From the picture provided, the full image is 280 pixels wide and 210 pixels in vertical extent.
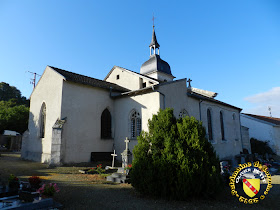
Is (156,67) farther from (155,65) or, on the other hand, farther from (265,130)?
(265,130)

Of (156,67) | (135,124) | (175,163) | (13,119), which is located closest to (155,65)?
(156,67)

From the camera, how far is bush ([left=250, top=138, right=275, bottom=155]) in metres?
23.6

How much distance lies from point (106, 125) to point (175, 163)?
1068 cm

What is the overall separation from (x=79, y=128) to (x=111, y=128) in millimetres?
2976

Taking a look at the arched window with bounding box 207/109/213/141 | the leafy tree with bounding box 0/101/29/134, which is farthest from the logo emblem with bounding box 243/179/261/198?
the leafy tree with bounding box 0/101/29/134

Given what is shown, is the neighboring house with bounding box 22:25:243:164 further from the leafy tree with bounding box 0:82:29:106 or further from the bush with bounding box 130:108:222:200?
the leafy tree with bounding box 0:82:29:106

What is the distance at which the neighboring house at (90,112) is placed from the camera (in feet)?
43.8

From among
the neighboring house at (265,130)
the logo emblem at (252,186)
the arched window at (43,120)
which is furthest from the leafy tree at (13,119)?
the neighboring house at (265,130)

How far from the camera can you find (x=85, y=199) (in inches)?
235

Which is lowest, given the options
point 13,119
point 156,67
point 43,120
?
point 43,120

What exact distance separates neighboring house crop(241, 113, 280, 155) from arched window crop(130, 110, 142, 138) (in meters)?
20.0

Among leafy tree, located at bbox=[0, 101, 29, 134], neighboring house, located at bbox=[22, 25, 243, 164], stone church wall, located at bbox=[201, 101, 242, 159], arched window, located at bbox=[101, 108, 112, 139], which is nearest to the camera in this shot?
neighboring house, located at bbox=[22, 25, 243, 164]

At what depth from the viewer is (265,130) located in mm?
25344

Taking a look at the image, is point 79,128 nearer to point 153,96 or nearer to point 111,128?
point 111,128
